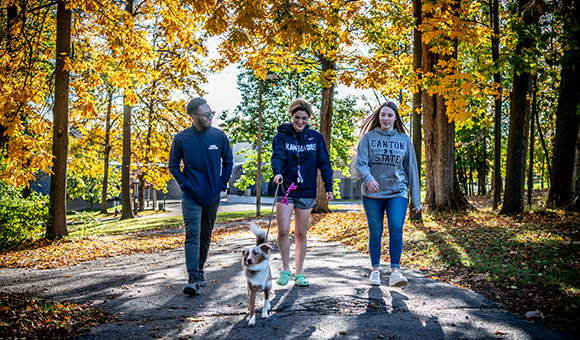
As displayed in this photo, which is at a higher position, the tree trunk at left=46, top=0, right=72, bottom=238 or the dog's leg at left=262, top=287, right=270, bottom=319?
the tree trunk at left=46, top=0, right=72, bottom=238

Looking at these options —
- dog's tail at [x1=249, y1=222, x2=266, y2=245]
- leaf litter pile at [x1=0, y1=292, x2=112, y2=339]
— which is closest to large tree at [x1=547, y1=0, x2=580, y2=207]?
dog's tail at [x1=249, y1=222, x2=266, y2=245]

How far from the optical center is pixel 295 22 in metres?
5.66

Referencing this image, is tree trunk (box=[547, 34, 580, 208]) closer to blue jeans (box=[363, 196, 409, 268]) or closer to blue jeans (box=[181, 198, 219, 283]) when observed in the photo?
blue jeans (box=[363, 196, 409, 268])

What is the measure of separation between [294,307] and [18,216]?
9.38 meters

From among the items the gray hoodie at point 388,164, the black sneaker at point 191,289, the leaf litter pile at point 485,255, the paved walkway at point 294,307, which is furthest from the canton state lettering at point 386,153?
the black sneaker at point 191,289

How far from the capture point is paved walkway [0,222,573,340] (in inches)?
137

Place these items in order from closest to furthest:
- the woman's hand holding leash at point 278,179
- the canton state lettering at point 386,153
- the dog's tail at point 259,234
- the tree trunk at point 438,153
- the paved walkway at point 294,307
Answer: the paved walkway at point 294,307, the dog's tail at point 259,234, the woman's hand holding leash at point 278,179, the canton state lettering at point 386,153, the tree trunk at point 438,153

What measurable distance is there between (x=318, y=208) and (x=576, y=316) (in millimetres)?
14635

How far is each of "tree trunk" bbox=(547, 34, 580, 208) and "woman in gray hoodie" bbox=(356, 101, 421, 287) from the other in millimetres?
7275

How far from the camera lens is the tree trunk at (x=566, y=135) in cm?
1005

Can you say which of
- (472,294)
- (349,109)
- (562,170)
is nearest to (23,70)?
(472,294)

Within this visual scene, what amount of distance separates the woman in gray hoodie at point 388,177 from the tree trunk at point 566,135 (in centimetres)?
728

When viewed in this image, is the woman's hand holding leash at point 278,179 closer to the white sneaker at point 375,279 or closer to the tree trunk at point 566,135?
the white sneaker at point 375,279

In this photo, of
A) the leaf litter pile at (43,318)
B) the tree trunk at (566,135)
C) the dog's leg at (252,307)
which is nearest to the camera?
the leaf litter pile at (43,318)
